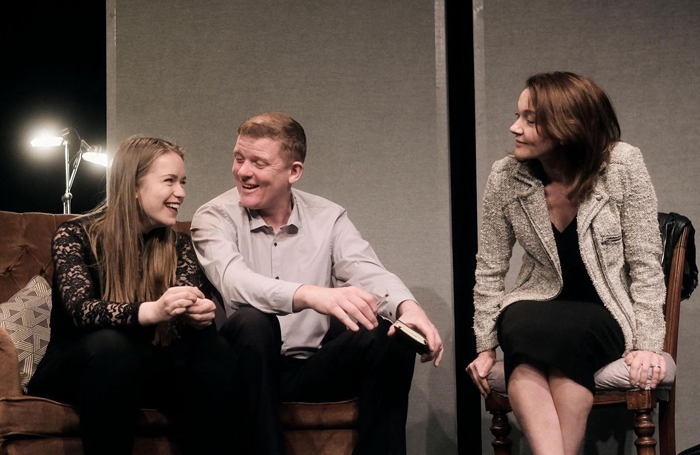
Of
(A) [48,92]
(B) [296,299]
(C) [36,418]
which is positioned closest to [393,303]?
(B) [296,299]

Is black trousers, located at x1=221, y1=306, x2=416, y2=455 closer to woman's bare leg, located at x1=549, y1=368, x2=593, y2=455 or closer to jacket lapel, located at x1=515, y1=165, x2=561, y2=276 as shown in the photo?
woman's bare leg, located at x1=549, y1=368, x2=593, y2=455

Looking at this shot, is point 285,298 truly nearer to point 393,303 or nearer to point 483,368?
point 393,303

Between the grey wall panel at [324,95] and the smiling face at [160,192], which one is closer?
the smiling face at [160,192]

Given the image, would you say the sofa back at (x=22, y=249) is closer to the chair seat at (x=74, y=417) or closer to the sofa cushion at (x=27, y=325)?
the sofa cushion at (x=27, y=325)

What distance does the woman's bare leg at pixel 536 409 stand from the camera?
190 cm

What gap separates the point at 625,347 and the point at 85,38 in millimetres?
4269

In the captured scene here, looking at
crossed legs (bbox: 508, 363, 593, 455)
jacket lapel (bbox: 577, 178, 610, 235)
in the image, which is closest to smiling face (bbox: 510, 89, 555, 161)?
jacket lapel (bbox: 577, 178, 610, 235)

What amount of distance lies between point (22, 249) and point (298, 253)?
92 centimetres

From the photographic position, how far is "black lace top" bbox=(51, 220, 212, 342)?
193 cm

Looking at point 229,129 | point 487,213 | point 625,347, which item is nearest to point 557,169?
point 487,213

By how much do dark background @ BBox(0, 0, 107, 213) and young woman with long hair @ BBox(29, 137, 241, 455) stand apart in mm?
3146

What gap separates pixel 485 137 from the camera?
2.98 meters

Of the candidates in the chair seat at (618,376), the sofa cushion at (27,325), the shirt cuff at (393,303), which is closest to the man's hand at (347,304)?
the shirt cuff at (393,303)

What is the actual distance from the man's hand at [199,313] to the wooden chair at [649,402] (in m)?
0.84
